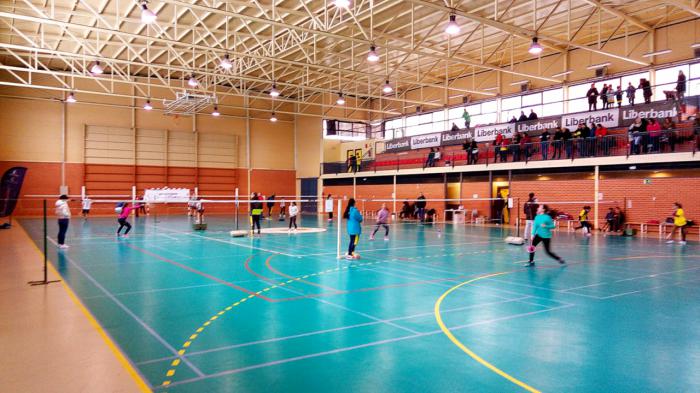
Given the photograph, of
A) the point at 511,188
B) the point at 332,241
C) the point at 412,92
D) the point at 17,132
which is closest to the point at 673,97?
the point at 511,188

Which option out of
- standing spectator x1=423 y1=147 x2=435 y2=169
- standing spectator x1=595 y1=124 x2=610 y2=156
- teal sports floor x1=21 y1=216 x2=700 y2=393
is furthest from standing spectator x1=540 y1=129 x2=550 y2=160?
teal sports floor x1=21 y1=216 x2=700 y2=393

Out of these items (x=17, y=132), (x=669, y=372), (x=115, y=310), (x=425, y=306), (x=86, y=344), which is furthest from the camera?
(x=17, y=132)

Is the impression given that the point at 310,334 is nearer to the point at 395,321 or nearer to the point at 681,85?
the point at 395,321

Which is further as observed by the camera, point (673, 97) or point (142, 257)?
point (673, 97)

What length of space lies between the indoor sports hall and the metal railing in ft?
0.49

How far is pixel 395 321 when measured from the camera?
7.36m

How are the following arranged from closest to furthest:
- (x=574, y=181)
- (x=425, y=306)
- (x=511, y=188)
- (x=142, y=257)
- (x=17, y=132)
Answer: (x=425, y=306) < (x=142, y=257) < (x=574, y=181) < (x=511, y=188) < (x=17, y=132)

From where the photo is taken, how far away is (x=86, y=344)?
19.6ft

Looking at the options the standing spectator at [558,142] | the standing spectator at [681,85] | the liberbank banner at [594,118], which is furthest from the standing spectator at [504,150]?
the standing spectator at [681,85]

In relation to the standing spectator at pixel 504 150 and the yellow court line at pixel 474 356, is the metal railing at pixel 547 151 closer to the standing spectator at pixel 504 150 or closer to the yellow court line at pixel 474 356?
the standing spectator at pixel 504 150

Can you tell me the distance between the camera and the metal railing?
22844 millimetres

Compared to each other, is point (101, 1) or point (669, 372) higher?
point (101, 1)

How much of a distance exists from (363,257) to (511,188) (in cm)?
1925

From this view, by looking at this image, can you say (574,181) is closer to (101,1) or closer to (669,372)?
(669,372)
